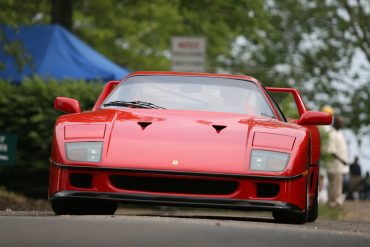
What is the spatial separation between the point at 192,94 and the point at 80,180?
1.65 metres

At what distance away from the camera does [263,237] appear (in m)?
7.16

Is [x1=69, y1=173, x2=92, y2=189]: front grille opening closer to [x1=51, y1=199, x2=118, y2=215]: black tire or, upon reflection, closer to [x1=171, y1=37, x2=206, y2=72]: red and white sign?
[x1=51, y1=199, x2=118, y2=215]: black tire

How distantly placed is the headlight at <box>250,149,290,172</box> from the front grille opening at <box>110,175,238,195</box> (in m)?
0.20

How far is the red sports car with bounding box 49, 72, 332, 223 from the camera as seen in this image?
28.7 ft

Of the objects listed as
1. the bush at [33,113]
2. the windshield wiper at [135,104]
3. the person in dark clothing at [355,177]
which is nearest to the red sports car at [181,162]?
the windshield wiper at [135,104]

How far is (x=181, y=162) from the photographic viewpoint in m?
8.77

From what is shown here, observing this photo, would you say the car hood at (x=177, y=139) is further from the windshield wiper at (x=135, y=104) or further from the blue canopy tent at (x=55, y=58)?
the blue canopy tent at (x=55, y=58)

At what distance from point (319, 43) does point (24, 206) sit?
96.6ft

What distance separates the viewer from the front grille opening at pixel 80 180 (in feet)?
29.2

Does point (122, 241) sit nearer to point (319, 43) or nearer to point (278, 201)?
point (278, 201)

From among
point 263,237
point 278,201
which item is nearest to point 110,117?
point 278,201

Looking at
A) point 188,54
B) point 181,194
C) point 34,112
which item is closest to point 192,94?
point 181,194

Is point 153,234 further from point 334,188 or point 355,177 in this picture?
point 355,177

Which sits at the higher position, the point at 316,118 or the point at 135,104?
the point at 135,104
